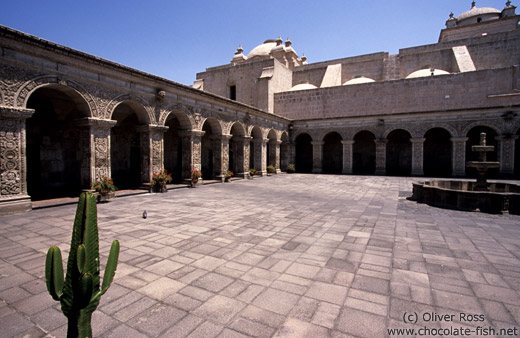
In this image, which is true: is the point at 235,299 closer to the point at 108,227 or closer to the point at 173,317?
the point at 173,317

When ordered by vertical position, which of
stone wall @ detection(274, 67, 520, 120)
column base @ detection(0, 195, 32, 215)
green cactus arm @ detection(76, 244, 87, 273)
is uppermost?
stone wall @ detection(274, 67, 520, 120)

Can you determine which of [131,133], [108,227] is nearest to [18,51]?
[108,227]

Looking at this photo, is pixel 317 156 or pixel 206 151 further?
pixel 317 156

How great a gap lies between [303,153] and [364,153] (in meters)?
5.32

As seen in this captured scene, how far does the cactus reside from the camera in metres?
1.49

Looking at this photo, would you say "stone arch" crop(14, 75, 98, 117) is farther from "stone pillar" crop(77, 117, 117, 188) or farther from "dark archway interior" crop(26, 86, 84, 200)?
"dark archway interior" crop(26, 86, 84, 200)

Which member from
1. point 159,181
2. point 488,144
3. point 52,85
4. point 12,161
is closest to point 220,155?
point 159,181

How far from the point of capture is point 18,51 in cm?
673

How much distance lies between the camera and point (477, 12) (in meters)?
30.2

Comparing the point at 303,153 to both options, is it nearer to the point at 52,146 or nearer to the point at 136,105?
the point at 136,105

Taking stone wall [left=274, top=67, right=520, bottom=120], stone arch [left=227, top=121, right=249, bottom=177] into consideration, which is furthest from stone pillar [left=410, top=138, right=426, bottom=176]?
→ stone arch [left=227, top=121, right=249, bottom=177]

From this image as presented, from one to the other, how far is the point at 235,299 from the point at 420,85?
919 inches

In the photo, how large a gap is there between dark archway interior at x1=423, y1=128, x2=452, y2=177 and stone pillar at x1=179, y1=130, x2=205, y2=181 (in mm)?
17965

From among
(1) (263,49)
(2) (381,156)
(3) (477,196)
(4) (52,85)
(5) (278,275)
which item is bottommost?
(5) (278,275)
